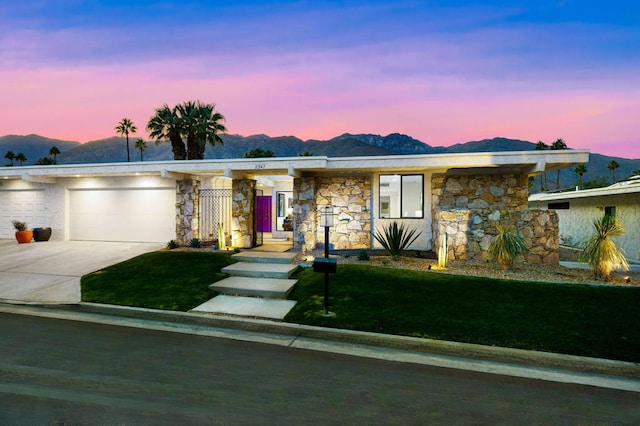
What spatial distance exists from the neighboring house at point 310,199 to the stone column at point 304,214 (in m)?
0.04

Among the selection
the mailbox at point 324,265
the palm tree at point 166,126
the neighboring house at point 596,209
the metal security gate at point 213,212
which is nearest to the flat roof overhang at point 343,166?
the metal security gate at point 213,212

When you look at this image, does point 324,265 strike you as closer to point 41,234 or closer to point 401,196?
point 401,196

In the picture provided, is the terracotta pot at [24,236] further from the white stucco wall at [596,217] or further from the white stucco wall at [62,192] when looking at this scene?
the white stucco wall at [596,217]

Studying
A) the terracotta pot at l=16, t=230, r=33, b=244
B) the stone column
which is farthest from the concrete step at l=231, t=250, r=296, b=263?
the terracotta pot at l=16, t=230, r=33, b=244

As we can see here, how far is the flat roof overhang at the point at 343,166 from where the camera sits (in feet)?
34.4

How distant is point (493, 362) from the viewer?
4867 mm

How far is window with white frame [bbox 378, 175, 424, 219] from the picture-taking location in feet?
42.0

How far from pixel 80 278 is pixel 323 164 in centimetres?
837

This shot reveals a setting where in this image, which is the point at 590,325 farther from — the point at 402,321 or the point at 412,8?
the point at 412,8

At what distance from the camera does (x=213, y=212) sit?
15734 mm

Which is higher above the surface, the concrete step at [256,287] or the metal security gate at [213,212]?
the metal security gate at [213,212]

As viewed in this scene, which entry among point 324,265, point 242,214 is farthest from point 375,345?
point 242,214

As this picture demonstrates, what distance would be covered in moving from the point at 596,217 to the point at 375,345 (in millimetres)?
16971

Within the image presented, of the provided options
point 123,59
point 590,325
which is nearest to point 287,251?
point 590,325
